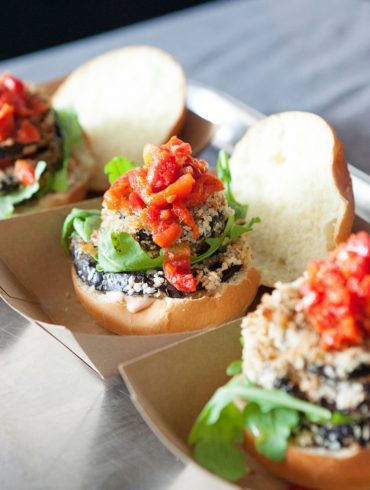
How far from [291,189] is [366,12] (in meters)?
2.48

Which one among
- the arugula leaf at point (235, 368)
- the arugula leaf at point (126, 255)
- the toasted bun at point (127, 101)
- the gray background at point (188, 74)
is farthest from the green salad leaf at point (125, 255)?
the toasted bun at point (127, 101)

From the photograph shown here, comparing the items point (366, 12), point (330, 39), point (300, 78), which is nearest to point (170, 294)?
point (300, 78)

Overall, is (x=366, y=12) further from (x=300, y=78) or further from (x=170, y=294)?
(x=170, y=294)

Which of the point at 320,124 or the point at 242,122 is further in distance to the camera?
the point at 242,122

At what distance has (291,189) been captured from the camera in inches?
104

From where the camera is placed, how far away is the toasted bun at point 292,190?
99.1 inches

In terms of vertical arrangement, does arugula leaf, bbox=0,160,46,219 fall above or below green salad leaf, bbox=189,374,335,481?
below

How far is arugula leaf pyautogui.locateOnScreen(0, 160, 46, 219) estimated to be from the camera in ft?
9.81

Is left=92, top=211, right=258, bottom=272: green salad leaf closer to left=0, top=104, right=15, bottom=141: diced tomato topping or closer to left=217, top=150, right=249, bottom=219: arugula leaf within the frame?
left=217, top=150, right=249, bottom=219: arugula leaf

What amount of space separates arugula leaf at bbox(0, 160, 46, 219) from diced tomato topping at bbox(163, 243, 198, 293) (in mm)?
927

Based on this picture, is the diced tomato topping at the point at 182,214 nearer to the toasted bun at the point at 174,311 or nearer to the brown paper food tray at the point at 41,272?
the toasted bun at the point at 174,311

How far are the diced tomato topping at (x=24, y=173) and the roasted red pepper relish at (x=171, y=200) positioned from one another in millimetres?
825

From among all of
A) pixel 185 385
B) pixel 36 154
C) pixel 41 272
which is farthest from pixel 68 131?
pixel 185 385

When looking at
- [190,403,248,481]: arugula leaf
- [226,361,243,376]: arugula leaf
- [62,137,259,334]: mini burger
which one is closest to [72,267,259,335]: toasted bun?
[62,137,259,334]: mini burger
